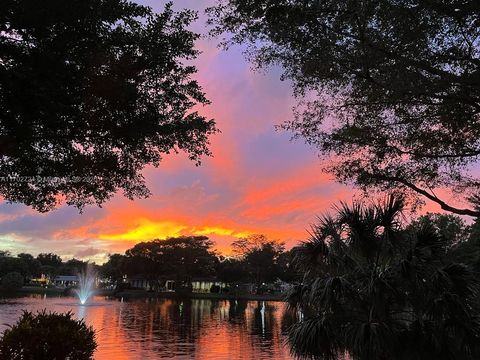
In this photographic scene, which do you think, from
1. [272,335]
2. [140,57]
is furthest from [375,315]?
[272,335]

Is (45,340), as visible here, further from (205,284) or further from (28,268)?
(28,268)

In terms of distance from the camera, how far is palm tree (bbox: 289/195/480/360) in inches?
315

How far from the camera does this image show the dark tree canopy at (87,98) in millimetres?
7922

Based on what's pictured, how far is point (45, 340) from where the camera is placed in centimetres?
709

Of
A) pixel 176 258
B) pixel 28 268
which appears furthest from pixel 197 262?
pixel 28 268

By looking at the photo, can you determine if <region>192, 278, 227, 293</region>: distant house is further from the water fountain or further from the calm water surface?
the calm water surface

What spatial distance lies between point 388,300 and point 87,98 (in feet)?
21.7

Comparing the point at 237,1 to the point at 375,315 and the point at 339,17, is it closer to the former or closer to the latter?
the point at 339,17

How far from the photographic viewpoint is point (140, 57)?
956cm

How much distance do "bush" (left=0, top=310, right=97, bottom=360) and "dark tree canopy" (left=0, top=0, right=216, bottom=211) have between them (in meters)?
3.02

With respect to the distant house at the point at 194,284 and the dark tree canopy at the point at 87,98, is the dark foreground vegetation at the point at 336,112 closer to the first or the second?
the dark tree canopy at the point at 87,98

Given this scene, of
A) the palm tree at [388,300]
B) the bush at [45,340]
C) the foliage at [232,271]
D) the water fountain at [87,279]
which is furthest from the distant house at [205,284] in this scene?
the bush at [45,340]

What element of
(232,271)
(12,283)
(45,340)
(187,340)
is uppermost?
(232,271)

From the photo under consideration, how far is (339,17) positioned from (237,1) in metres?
1.70
